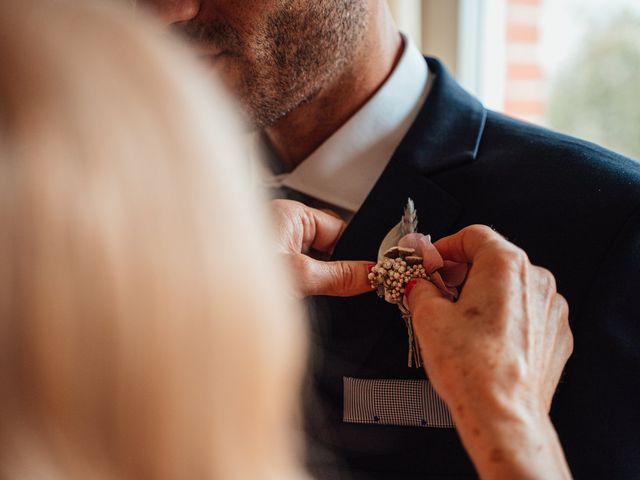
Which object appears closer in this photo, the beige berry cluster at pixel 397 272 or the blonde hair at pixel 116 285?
the blonde hair at pixel 116 285

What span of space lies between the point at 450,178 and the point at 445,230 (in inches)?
3.0

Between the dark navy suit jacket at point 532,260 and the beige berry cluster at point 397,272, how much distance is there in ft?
0.33

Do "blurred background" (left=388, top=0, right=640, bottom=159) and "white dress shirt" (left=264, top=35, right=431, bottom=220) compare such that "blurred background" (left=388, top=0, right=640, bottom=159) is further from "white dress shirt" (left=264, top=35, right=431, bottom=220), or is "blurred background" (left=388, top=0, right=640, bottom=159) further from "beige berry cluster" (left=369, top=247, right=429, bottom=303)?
"beige berry cluster" (left=369, top=247, right=429, bottom=303)

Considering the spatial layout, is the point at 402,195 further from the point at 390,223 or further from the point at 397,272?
the point at 397,272

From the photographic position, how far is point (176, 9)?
38.8 inches

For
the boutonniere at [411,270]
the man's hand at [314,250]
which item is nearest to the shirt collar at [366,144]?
the man's hand at [314,250]

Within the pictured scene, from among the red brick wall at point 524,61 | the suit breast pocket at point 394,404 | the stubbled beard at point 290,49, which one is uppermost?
the stubbled beard at point 290,49

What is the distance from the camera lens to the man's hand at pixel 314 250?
2.47 feet

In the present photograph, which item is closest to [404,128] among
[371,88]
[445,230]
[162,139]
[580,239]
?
[371,88]

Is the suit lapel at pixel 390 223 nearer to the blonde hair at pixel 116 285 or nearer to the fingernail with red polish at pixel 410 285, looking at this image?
the fingernail with red polish at pixel 410 285

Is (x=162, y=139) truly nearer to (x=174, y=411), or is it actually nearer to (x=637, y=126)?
(x=174, y=411)

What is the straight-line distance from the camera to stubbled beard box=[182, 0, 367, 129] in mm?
984

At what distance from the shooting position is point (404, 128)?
1011 millimetres

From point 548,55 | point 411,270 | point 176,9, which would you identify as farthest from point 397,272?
point 548,55
